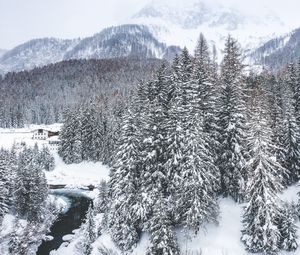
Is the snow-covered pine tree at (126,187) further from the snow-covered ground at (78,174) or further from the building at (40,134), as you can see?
the building at (40,134)

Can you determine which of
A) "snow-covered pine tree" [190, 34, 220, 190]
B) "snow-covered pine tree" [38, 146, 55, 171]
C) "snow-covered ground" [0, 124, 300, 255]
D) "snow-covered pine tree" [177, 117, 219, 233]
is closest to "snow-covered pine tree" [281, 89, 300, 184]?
"snow-covered ground" [0, 124, 300, 255]

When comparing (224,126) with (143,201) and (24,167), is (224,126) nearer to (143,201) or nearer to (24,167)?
(143,201)

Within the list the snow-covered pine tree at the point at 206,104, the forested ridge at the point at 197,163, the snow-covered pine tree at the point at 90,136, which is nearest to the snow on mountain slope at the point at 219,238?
the forested ridge at the point at 197,163

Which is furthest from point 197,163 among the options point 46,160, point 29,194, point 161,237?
point 46,160

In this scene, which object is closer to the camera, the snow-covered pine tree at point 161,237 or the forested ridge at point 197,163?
the snow-covered pine tree at point 161,237

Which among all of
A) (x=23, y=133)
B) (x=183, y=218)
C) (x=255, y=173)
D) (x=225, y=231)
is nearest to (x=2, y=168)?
(x=183, y=218)

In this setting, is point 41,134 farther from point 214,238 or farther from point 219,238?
point 219,238
